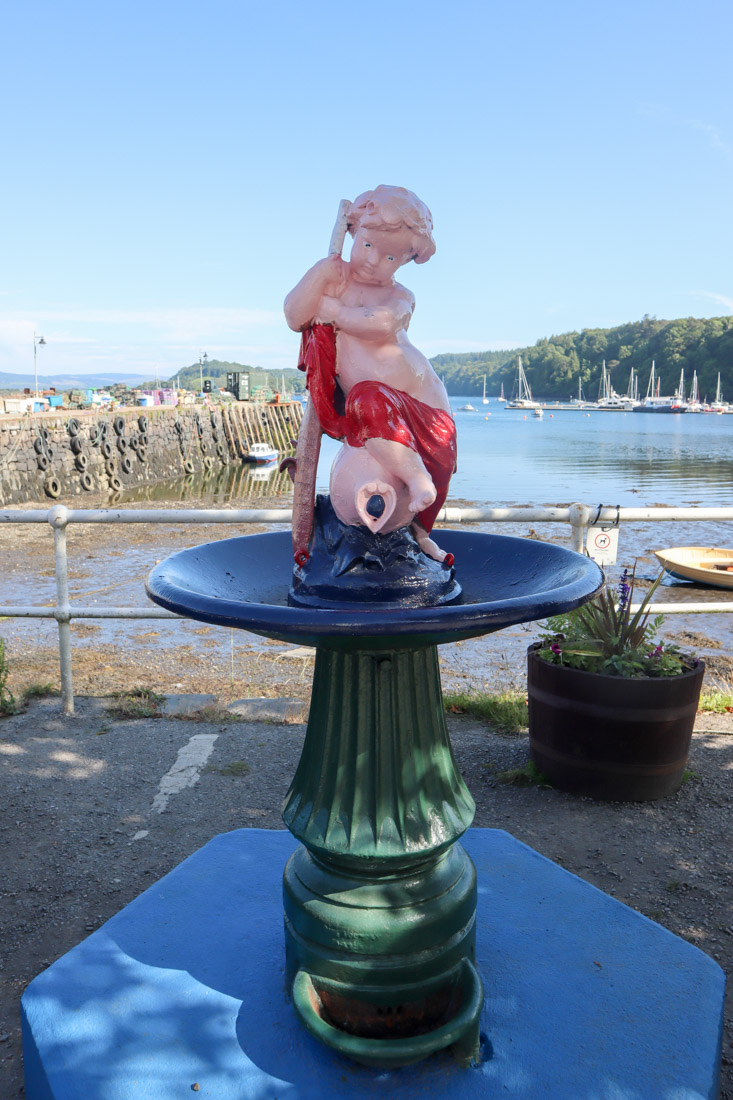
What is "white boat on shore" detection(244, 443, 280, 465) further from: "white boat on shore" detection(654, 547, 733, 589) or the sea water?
"white boat on shore" detection(654, 547, 733, 589)

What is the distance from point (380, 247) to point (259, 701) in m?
3.58

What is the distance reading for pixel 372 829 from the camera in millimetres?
2117

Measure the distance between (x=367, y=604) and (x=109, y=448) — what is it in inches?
1170

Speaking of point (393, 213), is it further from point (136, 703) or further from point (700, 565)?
point (700, 565)

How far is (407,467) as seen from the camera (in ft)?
6.87

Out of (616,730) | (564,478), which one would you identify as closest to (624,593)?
(616,730)

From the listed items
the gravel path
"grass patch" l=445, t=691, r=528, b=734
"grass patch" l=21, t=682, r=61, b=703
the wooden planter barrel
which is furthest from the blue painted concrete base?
"grass patch" l=21, t=682, r=61, b=703

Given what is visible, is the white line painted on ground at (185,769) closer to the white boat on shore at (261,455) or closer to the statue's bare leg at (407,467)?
the statue's bare leg at (407,467)

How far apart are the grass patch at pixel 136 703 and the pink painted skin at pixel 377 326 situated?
3214mm

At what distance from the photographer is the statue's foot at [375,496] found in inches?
81.5

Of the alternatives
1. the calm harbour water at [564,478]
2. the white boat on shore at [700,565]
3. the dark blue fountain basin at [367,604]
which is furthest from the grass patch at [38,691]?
the calm harbour water at [564,478]

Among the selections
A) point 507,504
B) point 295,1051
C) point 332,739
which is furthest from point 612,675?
point 507,504

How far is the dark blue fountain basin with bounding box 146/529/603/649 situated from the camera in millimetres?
1646

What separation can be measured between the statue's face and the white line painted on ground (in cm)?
267
